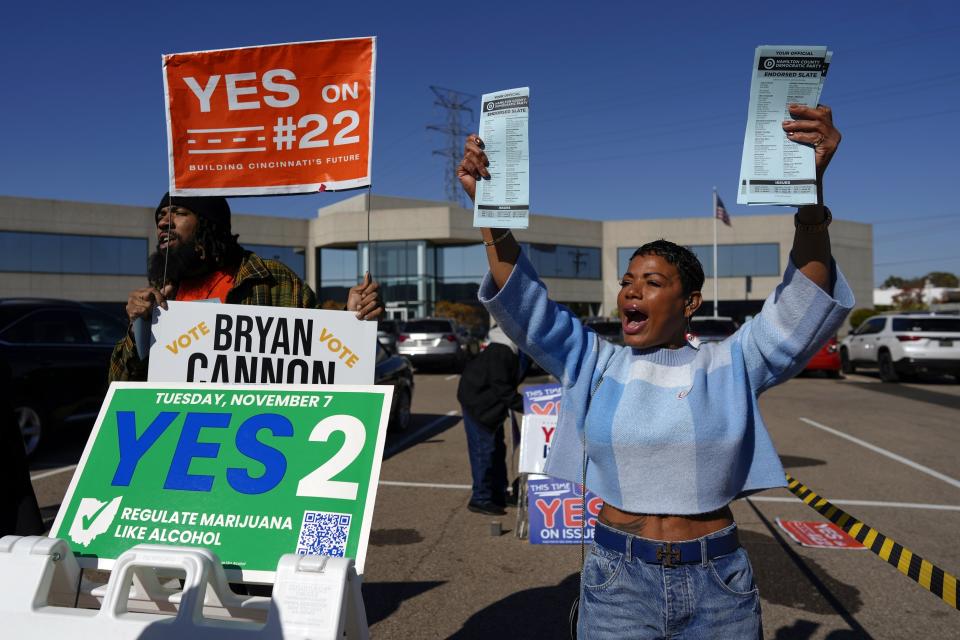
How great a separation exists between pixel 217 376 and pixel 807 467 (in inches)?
288

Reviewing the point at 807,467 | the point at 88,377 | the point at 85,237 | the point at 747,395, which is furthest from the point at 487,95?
the point at 85,237

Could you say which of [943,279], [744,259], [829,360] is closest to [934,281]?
[943,279]

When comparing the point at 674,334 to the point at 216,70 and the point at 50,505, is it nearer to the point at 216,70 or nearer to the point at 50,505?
the point at 216,70

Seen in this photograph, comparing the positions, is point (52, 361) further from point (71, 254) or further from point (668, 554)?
point (71, 254)

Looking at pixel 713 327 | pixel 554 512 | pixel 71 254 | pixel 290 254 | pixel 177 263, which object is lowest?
pixel 554 512

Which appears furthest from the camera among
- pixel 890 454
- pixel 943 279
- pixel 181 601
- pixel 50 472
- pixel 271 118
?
pixel 943 279

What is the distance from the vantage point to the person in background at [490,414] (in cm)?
621

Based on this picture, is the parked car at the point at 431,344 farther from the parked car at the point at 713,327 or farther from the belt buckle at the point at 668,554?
the belt buckle at the point at 668,554

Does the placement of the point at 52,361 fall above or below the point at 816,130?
below

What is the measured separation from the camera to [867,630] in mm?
3869

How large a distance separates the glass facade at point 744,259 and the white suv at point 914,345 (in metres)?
32.5

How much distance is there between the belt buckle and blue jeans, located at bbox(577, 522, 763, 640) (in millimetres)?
21

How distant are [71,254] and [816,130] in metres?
48.6

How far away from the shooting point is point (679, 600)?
2.05 metres
